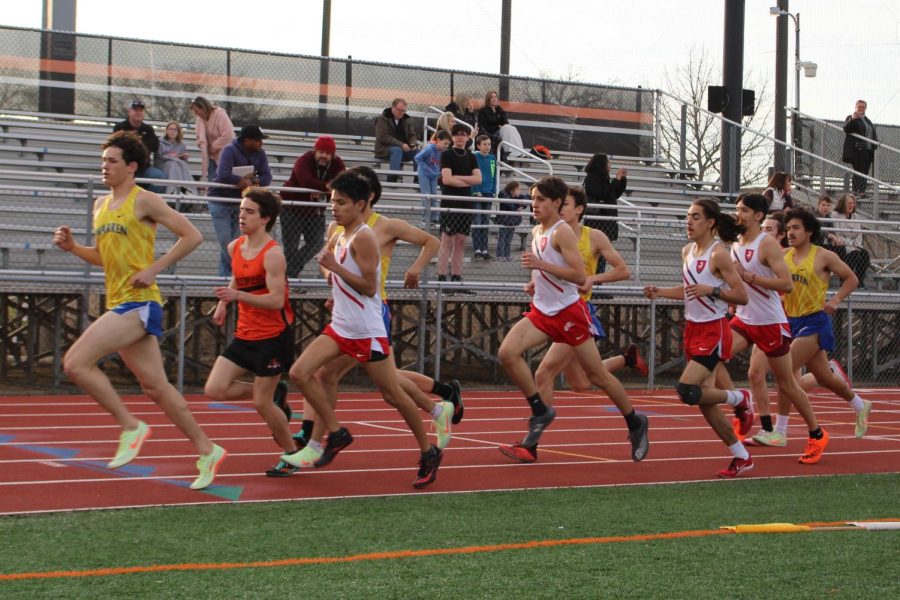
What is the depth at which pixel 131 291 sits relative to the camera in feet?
26.0

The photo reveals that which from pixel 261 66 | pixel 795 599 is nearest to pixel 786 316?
pixel 795 599

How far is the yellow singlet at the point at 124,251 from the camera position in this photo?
7.95m

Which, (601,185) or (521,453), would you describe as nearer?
(521,453)

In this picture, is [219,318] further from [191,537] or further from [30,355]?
[30,355]

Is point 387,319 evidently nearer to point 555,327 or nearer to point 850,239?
point 555,327

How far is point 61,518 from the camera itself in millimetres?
7066

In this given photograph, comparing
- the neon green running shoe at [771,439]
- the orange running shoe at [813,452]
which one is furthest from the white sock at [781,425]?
the orange running shoe at [813,452]

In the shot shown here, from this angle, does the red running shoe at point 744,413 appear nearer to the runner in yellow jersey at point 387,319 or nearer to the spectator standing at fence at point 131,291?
the runner in yellow jersey at point 387,319

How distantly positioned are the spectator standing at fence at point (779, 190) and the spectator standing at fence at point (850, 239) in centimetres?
143

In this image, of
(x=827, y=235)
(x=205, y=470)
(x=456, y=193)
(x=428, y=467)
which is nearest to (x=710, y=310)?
(x=428, y=467)

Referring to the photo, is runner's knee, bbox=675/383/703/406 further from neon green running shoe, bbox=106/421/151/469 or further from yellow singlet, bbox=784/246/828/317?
neon green running shoe, bbox=106/421/151/469

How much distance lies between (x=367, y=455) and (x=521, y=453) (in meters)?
1.17

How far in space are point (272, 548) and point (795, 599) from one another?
2405 mm

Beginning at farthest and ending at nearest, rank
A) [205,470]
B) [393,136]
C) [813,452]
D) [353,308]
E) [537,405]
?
[393,136]
[813,452]
[537,405]
[353,308]
[205,470]
